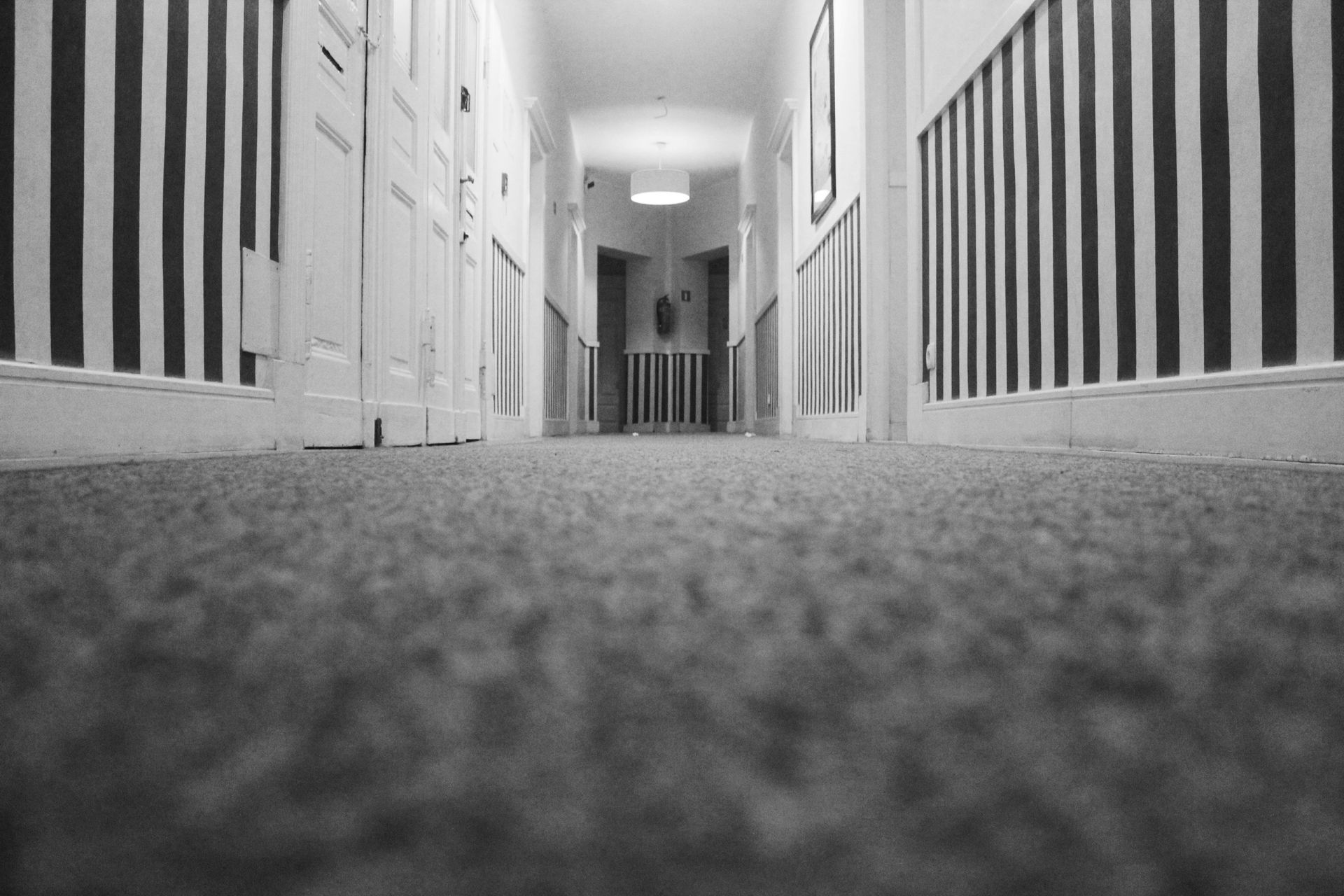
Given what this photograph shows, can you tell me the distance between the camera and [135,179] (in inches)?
53.4

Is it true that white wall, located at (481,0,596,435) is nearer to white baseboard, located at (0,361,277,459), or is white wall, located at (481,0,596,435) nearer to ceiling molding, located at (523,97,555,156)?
ceiling molding, located at (523,97,555,156)

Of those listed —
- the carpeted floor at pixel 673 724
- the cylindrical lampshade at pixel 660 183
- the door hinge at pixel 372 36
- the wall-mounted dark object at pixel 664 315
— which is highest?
the cylindrical lampshade at pixel 660 183

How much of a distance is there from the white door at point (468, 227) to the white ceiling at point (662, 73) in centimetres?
220

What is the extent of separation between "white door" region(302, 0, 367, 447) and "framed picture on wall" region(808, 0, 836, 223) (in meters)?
2.37

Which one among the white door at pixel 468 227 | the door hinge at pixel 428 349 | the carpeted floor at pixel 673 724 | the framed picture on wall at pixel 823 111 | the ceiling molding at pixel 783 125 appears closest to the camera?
the carpeted floor at pixel 673 724

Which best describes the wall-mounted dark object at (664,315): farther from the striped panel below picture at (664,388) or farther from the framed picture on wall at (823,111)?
the framed picture on wall at (823,111)

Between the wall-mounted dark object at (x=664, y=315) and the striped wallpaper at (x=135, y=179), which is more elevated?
the wall-mounted dark object at (x=664, y=315)

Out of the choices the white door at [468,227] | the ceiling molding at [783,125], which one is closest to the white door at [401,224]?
the white door at [468,227]

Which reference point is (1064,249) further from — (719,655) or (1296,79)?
(719,655)

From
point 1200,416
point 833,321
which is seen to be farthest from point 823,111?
point 1200,416

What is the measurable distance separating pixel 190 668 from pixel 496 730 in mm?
90

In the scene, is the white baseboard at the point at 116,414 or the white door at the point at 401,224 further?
the white door at the point at 401,224

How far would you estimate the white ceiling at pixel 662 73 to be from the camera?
555cm

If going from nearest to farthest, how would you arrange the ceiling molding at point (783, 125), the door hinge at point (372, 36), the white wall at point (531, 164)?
the door hinge at point (372, 36) → the white wall at point (531, 164) → the ceiling molding at point (783, 125)
